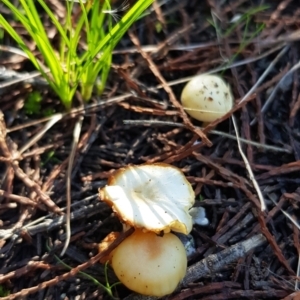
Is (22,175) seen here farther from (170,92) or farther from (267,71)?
(267,71)

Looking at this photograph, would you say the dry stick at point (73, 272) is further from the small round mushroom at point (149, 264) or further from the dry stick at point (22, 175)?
the dry stick at point (22, 175)

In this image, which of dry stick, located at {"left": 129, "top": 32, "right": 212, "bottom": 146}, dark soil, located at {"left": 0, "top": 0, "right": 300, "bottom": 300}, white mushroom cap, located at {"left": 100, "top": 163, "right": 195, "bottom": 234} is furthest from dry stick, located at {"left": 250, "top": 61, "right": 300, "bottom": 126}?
white mushroom cap, located at {"left": 100, "top": 163, "right": 195, "bottom": 234}

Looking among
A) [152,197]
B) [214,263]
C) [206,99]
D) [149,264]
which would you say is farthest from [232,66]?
[149,264]

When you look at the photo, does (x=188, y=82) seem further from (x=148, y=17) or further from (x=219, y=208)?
(x=219, y=208)

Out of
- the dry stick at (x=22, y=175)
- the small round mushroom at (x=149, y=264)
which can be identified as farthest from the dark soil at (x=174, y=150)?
the small round mushroom at (x=149, y=264)

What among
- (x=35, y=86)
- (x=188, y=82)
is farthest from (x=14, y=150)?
(x=188, y=82)

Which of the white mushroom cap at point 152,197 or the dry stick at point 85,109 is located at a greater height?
the dry stick at point 85,109
